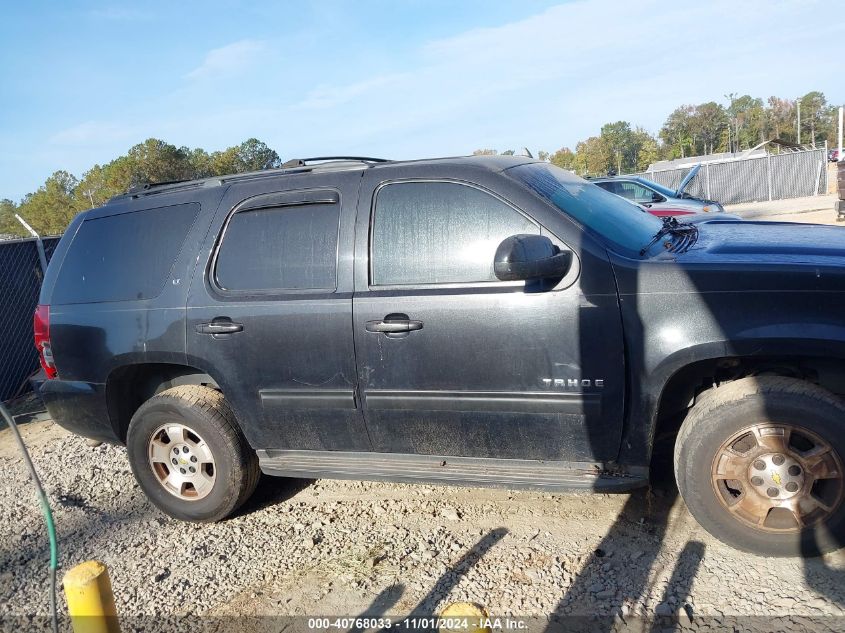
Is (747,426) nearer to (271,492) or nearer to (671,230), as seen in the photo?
(671,230)

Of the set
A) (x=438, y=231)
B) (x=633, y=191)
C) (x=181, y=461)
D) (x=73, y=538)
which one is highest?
(x=438, y=231)

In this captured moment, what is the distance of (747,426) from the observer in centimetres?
281

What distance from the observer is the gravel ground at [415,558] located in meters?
2.78

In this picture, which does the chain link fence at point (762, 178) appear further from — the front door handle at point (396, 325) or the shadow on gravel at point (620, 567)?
the front door handle at point (396, 325)

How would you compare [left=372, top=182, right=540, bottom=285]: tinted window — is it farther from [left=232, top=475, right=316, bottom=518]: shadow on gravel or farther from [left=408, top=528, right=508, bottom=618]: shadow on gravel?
[left=232, top=475, right=316, bottom=518]: shadow on gravel

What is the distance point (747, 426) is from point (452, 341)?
1359 millimetres

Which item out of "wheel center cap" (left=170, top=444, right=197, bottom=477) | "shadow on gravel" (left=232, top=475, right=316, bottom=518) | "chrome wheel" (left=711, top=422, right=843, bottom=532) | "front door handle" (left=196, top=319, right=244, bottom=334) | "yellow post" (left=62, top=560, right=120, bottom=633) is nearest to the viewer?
"yellow post" (left=62, top=560, right=120, bottom=633)

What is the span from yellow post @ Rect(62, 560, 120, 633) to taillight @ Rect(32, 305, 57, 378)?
2599 mm

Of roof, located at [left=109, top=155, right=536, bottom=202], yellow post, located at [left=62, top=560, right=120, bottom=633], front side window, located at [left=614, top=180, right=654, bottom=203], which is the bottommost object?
yellow post, located at [left=62, top=560, right=120, bottom=633]

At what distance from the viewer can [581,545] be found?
3.22 metres

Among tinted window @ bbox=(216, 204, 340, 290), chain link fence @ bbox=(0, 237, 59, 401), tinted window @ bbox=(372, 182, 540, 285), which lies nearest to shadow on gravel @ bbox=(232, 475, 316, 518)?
tinted window @ bbox=(216, 204, 340, 290)

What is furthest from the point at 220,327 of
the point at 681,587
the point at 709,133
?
the point at 709,133

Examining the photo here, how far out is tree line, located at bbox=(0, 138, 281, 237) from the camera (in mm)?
37875

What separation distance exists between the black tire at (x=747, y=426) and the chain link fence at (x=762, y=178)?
26.4m
